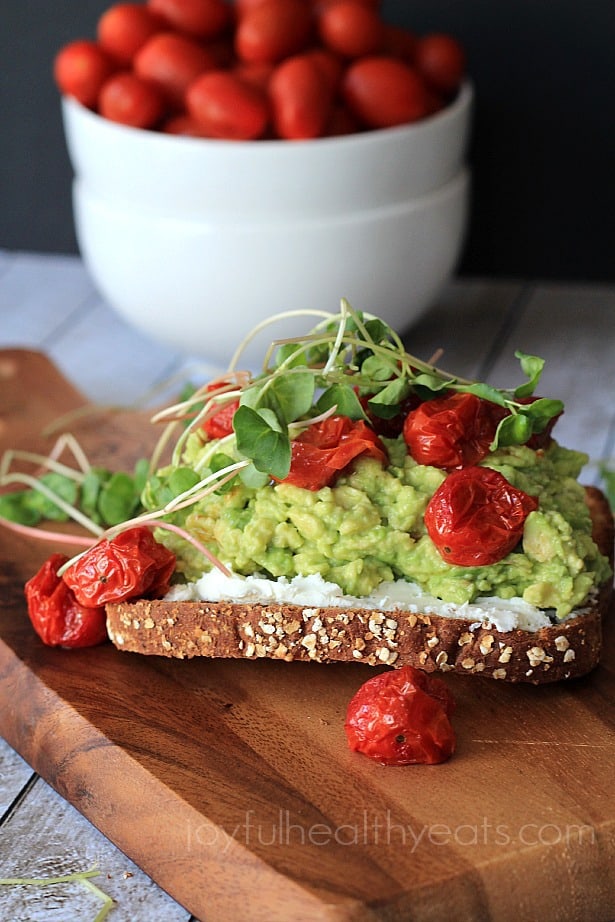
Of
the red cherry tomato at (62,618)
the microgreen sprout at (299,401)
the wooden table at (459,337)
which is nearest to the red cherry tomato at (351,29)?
the wooden table at (459,337)

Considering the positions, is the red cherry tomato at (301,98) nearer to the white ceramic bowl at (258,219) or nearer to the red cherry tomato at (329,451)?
the white ceramic bowl at (258,219)

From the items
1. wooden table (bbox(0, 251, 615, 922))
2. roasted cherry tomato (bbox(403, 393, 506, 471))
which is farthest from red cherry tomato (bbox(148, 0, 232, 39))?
roasted cherry tomato (bbox(403, 393, 506, 471))

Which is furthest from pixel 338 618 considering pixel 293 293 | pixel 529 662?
pixel 293 293

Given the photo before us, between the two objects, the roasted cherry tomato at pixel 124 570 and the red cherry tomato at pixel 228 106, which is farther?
the red cherry tomato at pixel 228 106

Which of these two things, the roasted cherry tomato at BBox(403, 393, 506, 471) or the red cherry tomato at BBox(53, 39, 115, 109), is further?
the red cherry tomato at BBox(53, 39, 115, 109)

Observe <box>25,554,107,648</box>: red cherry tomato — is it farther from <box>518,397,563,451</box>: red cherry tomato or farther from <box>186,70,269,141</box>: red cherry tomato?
<box>186,70,269,141</box>: red cherry tomato

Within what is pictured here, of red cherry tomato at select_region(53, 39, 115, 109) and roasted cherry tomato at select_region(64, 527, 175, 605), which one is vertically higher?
red cherry tomato at select_region(53, 39, 115, 109)
